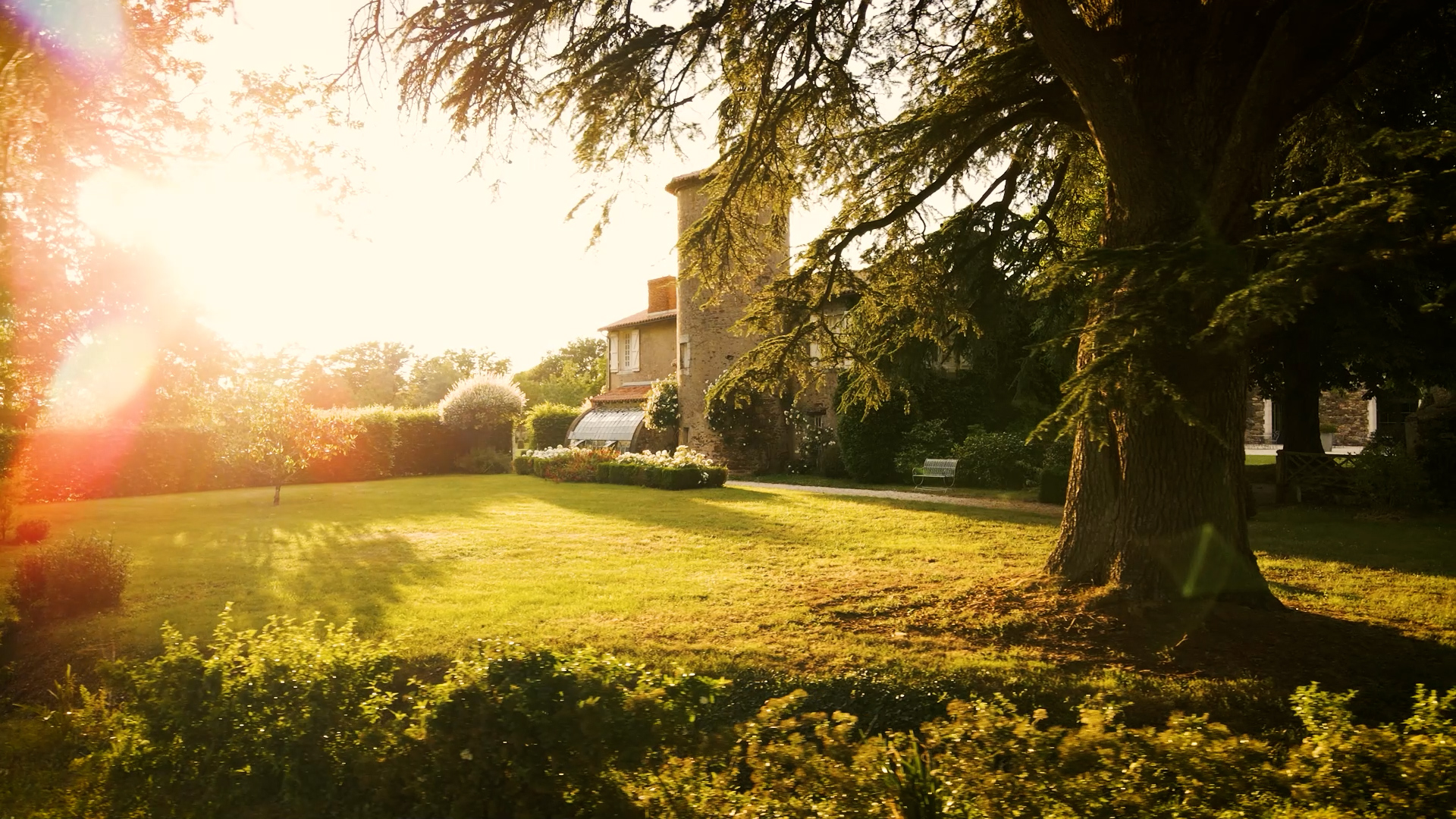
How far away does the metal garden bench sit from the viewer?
2142cm

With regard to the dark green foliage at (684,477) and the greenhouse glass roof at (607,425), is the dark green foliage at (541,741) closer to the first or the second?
the dark green foliage at (684,477)

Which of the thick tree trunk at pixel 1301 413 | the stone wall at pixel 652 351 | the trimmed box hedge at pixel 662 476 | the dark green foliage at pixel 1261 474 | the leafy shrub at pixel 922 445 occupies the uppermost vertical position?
the stone wall at pixel 652 351

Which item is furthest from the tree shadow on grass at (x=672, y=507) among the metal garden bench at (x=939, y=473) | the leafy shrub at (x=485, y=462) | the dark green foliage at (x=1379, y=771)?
the dark green foliage at (x=1379, y=771)

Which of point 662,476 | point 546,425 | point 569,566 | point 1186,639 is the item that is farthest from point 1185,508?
point 546,425

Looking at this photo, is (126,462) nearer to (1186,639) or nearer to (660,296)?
(660,296)

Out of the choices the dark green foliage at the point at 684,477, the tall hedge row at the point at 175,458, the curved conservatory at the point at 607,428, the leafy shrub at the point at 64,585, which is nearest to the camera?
the leafy shrub at the point at 64,585

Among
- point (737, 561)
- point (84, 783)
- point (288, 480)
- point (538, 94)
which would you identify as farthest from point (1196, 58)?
point (288, 480)

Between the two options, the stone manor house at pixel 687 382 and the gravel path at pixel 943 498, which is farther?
the stone manor house at pixel 687 382

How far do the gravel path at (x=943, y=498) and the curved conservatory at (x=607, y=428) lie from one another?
286 inches

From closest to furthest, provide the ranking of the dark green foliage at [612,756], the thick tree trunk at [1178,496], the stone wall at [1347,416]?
the dark green foliage at [612,756], the thick tree trunk at [1178,496], the stone wall at [1347,416]

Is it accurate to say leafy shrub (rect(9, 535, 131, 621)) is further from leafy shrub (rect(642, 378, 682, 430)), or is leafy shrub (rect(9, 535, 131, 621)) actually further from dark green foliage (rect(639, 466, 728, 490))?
leafy shrub (rect(642, 378, 682, 430))

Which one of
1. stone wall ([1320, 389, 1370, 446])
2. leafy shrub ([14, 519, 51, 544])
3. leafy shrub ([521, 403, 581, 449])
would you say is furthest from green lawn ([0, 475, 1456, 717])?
stone wall ([1320, 389, 1370, 446])

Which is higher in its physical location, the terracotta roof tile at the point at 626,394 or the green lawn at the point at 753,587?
the terracotta roof tile at the point at 626,394

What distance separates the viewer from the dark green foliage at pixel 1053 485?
17.7 meters
